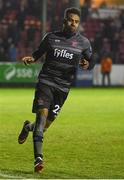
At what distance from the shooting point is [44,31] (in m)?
36.5

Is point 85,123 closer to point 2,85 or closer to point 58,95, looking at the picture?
point 58,95

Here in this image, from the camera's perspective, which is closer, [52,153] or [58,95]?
[58,95]

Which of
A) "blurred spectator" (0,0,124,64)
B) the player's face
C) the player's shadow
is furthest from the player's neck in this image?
"blurred spectator" (0,0,124,64)

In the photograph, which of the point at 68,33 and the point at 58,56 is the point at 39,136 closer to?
the point at 58,56

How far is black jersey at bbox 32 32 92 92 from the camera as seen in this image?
1004 centimetres

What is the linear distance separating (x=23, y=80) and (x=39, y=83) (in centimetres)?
2400

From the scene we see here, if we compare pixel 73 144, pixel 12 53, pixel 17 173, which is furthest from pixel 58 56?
pixel 12 53

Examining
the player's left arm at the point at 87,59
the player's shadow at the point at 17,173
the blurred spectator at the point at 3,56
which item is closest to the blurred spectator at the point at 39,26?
the blurred spectator at the point at 3,56

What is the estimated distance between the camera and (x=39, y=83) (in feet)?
32.8

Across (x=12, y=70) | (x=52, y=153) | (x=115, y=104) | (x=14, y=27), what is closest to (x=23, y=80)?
(x=12, y=70)

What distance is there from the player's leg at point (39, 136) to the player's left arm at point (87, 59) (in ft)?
3.17

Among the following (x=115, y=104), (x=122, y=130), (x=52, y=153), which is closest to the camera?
(x=52, y=153)

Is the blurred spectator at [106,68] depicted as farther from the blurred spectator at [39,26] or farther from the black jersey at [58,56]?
the black jersey at [58,56]

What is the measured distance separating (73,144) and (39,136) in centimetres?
349
